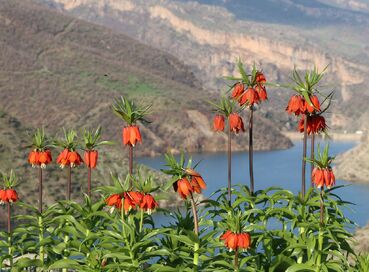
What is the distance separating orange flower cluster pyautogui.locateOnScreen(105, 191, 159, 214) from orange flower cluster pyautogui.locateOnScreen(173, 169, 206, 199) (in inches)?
18.0

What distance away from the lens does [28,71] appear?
177 m

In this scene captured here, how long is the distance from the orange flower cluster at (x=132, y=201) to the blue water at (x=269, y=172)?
72.2 m

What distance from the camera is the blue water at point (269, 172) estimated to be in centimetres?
10460

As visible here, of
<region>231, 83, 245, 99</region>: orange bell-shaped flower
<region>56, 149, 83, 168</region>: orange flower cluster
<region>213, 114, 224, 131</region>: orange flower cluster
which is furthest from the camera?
<region>213, 114, 224, 131</region>: orange flower cluster

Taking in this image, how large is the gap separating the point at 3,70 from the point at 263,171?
62414mm

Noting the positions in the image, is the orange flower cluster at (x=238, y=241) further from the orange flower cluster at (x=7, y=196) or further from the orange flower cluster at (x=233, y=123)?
the orange flower cluster at (x=7, y=196)

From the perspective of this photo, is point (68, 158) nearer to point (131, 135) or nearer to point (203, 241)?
point (131, 135)

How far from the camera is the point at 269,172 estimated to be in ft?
456

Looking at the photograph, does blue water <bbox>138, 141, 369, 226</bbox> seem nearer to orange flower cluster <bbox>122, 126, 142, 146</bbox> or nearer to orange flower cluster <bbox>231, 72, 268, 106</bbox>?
orange flower cluster <bbox>231, 72, 268, 106</bbox>

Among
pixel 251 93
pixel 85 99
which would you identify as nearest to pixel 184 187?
pixel 251 93

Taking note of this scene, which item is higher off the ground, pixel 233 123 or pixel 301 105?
pixel 301 105

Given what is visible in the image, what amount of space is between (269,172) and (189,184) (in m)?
128

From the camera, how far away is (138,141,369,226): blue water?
10460 cm

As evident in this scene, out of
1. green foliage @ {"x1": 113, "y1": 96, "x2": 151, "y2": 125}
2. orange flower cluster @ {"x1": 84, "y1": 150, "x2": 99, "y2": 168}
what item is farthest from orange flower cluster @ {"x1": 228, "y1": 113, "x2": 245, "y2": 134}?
orange flower cluster @ {"x1": 84, "y1": 150, "x2": 99, "y2": 168}
